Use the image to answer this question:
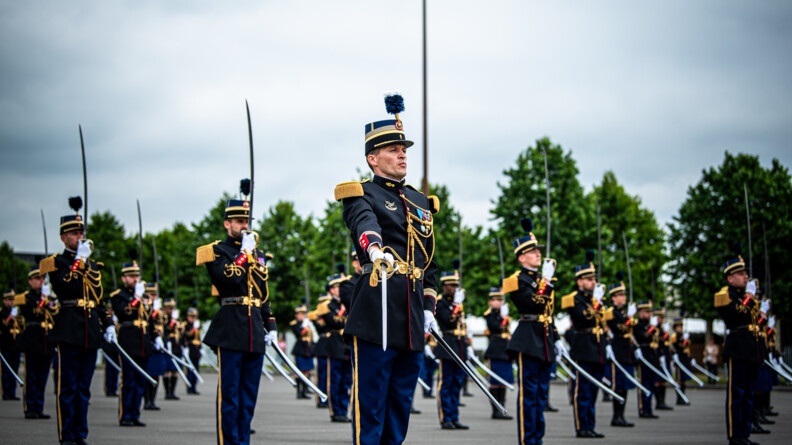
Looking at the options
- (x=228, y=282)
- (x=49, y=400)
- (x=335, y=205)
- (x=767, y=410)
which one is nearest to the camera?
(x=228, y=282)

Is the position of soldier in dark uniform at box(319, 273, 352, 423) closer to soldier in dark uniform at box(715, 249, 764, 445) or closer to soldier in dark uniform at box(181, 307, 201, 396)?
soldier in dark uniform at box(715, 249, 764, 445)

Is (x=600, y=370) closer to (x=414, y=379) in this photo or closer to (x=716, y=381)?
(x=414, y=379)

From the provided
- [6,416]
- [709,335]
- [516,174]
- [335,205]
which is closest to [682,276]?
[709,335]

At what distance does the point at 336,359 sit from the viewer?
55.2ft

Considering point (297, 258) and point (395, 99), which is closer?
point (395, 99)

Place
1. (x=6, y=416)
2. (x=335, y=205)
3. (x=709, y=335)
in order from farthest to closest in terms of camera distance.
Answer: (x=335, y=205), (x=709, y=335), (x=6, y=416)

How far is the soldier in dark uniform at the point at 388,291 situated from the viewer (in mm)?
5824

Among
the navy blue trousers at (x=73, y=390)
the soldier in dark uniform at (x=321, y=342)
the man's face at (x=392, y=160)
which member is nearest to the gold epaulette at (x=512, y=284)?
the navy blue trousers at (x=73, y=390)

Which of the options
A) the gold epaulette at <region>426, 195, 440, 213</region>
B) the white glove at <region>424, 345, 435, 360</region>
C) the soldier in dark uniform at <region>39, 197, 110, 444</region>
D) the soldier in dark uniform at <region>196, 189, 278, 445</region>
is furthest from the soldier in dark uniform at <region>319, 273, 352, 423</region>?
the gold epaulette at <region>426, 195, 440, 213</region>

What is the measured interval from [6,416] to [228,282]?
7.33 metres

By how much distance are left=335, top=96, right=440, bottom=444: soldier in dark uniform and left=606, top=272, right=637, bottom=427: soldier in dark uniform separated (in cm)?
909

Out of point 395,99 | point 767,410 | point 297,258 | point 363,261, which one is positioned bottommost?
point 767,410

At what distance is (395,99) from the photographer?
6.43 m

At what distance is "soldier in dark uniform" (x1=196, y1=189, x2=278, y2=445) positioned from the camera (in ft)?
28.7
